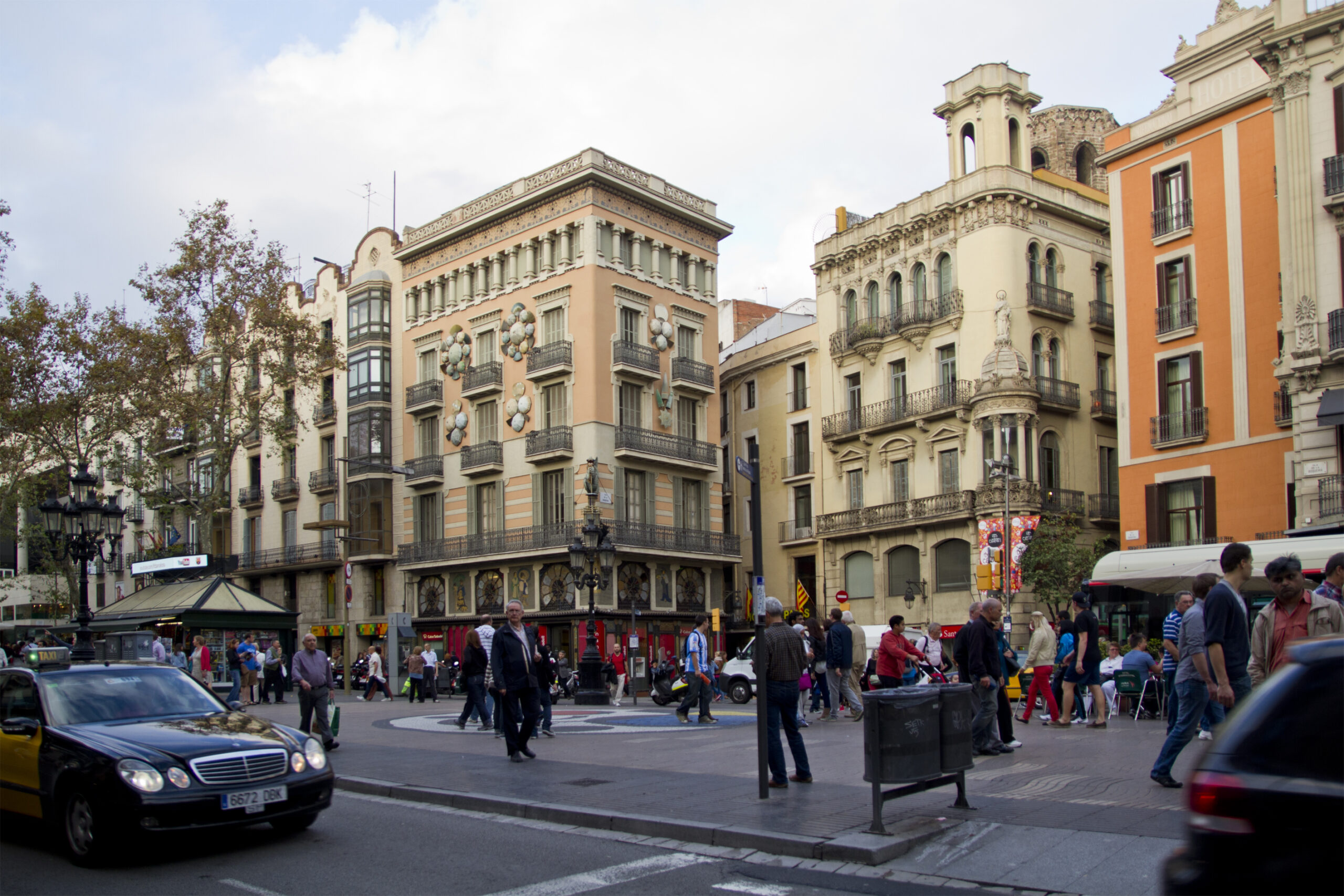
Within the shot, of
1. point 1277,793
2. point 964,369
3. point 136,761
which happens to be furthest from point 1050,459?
point 1277,793

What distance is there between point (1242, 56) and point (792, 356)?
69.7 ft

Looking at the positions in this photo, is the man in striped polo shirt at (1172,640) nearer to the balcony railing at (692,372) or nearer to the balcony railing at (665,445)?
the balcony railing at (665,445)

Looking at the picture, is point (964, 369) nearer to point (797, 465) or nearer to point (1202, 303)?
point (797, 465)

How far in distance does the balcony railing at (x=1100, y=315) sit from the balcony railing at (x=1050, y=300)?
1.24m

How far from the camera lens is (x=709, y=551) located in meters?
47.5

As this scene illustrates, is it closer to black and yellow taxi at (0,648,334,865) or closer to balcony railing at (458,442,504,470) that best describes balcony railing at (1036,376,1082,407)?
balcony railing at (458,442,504,470)

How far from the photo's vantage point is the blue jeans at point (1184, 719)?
9.52 m

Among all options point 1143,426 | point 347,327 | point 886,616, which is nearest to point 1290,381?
point 1143,426

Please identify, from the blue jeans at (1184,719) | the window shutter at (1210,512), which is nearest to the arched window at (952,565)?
the window shutter at (1210,512)

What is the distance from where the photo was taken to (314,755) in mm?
9102

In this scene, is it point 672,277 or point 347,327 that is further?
point 347,327

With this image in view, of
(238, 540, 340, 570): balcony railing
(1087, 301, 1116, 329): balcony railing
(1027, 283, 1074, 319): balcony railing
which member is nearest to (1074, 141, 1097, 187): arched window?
(1087, 301, 1116, 329): balcony railing

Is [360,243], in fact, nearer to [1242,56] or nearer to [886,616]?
[886,616]

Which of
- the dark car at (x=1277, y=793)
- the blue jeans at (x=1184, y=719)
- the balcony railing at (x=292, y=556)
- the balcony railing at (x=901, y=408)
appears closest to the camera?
the dark car at (x=1277, y=793)
